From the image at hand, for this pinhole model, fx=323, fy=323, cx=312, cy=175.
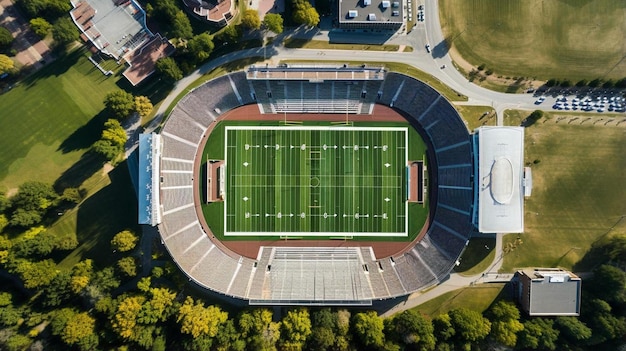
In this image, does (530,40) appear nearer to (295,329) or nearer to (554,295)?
(554,295)

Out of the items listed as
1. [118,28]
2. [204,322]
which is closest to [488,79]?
[204,322]

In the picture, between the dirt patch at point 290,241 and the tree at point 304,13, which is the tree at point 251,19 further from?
the dirt patch at point 290,241

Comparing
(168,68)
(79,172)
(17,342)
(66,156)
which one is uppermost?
(168,68)

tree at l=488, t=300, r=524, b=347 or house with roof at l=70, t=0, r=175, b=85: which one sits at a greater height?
house with roof at l=70, t=0, r=175, b=85

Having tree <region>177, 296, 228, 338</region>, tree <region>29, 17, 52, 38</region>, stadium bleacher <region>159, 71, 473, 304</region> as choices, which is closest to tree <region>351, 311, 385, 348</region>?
stadium bleacher <region>159, 71, 473, 304</region>

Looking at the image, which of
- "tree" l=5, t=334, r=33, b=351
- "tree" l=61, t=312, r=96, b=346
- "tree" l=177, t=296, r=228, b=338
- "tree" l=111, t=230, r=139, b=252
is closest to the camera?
"tree" l=5, t=334, r=33, b=351

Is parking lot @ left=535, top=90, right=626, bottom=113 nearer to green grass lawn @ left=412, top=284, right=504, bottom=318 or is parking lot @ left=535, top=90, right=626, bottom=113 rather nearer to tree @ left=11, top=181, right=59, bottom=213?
green grass lawn @ left=412, top=284, right=504, bottom=318
